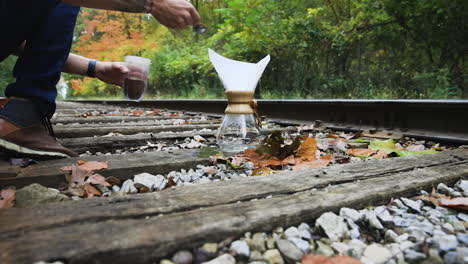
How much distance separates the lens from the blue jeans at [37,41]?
149 cm

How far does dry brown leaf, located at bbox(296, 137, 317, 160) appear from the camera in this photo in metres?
1.50

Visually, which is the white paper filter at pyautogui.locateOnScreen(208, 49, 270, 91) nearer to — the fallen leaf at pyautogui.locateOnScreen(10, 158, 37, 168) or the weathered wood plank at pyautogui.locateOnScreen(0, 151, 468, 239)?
the weathered wood plank at pyautogui.locateOnScreen(0, 151, 468, 239)

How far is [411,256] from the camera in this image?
65 centimetres

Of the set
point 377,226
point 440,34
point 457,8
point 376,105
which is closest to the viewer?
point 377,226

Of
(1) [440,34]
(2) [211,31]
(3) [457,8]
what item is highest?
(3) [457,8]

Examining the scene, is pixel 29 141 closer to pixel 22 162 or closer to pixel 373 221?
pixel 22 162

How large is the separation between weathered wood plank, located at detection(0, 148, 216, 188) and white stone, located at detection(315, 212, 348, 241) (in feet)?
2.47

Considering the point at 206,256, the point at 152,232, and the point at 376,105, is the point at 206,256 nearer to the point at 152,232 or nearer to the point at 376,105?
the point at 152,232

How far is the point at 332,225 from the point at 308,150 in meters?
0.78

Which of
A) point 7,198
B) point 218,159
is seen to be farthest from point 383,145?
point 7,198

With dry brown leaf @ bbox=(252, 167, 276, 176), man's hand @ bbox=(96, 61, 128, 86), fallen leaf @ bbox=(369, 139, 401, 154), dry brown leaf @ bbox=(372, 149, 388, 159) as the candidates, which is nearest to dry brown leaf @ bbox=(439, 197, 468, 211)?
dry brown leaf @ bbox=(252, 167, 276, 176)

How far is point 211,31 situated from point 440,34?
12.3 metres

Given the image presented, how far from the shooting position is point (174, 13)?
1330 millimetres

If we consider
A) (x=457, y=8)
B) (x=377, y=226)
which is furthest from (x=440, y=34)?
(x=377, y=226)
